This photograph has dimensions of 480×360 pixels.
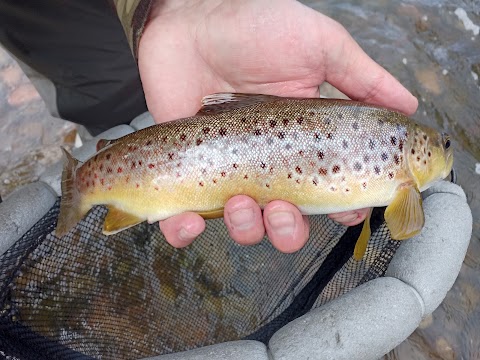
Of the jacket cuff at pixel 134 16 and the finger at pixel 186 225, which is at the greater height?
the jacket cuff at pixel 134 16

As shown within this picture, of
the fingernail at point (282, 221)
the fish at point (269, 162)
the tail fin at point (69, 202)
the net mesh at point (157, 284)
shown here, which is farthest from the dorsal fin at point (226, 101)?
the net mesh at point (157, 284)

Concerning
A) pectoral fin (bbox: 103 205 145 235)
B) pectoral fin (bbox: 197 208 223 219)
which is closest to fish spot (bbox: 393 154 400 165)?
pectoral fin (bbox: 197 208 223 219)

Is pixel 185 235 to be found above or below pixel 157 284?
above

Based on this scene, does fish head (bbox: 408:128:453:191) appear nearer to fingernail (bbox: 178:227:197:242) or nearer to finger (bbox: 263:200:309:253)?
finger (bbox: 263:200:309:253)

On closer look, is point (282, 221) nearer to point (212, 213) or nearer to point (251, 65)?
point (212, 213)

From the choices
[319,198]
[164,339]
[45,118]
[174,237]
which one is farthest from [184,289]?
[45,118]

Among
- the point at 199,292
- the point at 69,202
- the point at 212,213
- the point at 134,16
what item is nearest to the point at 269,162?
the point at 212,213

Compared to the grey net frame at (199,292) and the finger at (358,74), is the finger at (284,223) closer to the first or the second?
the grey net frame at (199,292)

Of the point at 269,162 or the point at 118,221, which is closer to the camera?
the point at 269,162
